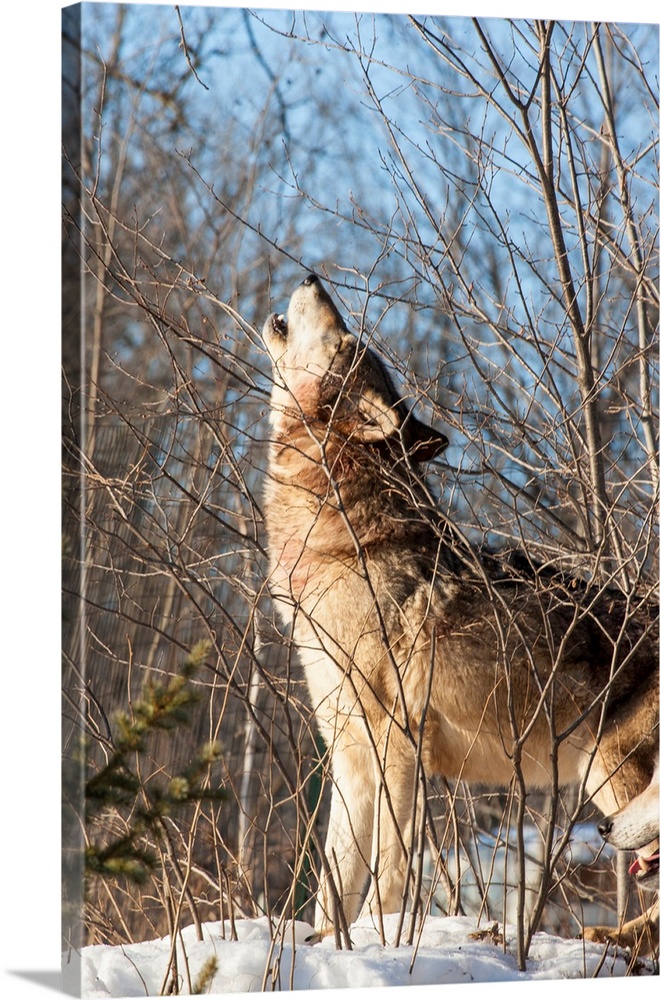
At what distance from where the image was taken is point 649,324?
453cm

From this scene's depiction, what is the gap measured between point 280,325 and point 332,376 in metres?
0.27

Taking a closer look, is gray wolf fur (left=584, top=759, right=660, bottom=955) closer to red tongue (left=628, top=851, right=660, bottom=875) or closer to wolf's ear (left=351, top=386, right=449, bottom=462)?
red tongue (left=628, top=851, right=660, bottom=875)

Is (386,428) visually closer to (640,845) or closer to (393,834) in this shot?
(393,834)

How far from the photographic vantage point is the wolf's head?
13.9 feet

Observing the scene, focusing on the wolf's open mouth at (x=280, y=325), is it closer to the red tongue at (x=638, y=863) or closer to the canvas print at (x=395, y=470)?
the canvas print at (x=395, y=470)


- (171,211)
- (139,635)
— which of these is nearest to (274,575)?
(171,211)

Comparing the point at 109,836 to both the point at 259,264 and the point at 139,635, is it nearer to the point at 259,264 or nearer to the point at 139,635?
the point at 139,635

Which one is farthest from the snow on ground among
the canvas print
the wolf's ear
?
the wolf's ear

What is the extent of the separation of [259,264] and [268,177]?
114 cm

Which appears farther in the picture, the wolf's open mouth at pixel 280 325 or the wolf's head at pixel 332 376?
the wolf's open mouth at pixel 280 325

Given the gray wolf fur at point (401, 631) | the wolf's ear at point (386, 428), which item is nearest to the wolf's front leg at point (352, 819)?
the gray wolf fur at point (401, 631)

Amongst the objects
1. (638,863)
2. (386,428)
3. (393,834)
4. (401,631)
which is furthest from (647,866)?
(386,428)

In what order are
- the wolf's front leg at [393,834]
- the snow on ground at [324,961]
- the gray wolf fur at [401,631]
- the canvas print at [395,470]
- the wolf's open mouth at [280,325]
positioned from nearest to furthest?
the snow on ground at [324,961] → the canvas print at [395,470] → the wolf's front leg at [393,834] → the gray wolf fur at [401,631] → the wolf's open mouth at [280,325]

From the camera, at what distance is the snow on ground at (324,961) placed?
3.41 meters
